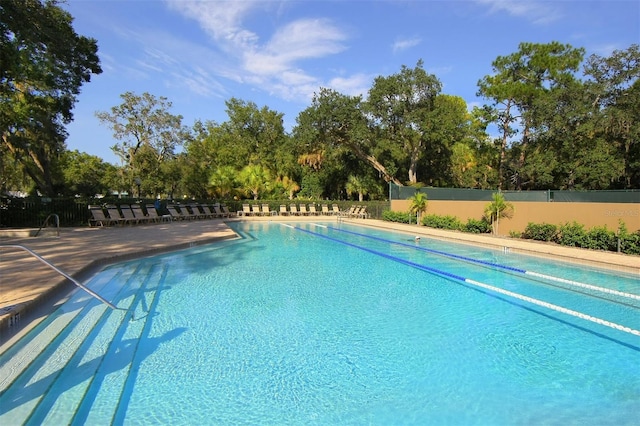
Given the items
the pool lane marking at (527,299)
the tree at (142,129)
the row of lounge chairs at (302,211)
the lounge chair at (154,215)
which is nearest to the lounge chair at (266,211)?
the row of lounge chairs at (302,211)

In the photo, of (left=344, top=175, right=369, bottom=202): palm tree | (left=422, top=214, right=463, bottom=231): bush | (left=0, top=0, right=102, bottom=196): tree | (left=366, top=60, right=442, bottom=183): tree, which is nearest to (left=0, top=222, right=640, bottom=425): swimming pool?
(left=0, top=0, right=102, bottom=196): tree

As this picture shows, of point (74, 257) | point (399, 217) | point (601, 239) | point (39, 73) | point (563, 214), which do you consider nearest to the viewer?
point (74, 257)

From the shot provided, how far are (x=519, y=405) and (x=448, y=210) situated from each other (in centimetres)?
1523

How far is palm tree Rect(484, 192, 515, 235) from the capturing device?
46.0ft

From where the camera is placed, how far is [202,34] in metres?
16.2

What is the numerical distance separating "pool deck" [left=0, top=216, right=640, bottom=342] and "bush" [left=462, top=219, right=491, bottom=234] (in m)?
1.69

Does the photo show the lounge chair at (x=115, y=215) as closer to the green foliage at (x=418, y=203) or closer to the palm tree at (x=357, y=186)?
the green foliage at (x=418, y=203)

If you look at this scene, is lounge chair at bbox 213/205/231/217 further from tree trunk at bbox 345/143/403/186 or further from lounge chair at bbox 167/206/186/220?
tree trunk at bbox 345/143/403/186

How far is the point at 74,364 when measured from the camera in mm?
3756

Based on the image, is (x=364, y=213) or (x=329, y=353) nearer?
(x=329, y=353)

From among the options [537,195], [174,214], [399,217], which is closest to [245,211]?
[174,214]

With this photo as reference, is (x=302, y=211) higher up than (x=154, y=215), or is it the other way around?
(x=154, y=215)

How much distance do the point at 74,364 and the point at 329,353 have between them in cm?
254

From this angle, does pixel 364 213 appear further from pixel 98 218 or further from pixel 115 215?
pixel 98 218
